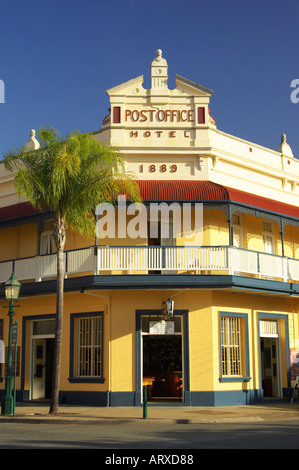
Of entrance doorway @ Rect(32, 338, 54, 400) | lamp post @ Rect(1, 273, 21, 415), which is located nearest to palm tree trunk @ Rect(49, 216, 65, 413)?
lamp post @ Rect(1, 273, 21, 415)

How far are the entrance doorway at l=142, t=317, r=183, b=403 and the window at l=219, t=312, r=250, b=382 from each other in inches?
63.5

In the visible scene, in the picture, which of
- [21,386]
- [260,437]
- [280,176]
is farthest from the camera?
[280,176]

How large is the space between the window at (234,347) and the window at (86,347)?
13.8ft

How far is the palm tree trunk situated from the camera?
17969 millimetres

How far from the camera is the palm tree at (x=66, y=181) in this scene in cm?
1828

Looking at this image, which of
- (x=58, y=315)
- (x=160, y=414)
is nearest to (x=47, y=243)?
(x=58, y=315)

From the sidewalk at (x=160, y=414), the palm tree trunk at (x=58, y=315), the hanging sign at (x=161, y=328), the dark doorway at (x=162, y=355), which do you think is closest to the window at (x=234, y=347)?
the sidewalk at (x=160, y=414)

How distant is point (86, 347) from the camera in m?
21.7

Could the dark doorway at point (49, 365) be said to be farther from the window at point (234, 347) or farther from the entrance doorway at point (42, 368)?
the window at point (234, 347)
